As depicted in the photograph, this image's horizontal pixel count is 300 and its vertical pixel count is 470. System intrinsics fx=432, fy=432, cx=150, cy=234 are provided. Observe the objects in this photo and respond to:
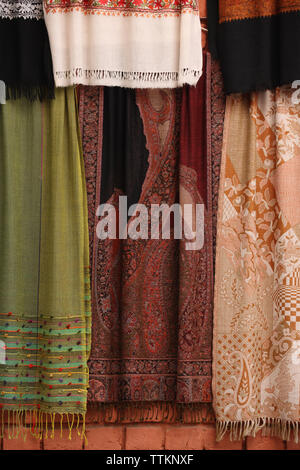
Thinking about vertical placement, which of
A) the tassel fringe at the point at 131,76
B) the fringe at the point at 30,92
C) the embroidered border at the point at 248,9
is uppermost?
the embroidered border at the point at 248,9

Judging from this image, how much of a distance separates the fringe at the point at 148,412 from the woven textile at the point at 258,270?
0.07m

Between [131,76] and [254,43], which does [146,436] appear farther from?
[254,43]

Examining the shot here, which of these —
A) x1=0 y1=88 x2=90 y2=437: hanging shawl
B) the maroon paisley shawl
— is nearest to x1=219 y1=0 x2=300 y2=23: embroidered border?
the maroon paisley shawl

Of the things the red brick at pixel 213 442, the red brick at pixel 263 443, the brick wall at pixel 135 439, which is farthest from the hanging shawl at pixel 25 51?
the red brick at pixel 263 443

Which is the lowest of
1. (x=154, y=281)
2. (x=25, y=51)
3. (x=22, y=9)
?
(x=154, y=281)

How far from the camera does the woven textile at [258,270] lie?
5.64 feet

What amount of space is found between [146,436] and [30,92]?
149 centimetres

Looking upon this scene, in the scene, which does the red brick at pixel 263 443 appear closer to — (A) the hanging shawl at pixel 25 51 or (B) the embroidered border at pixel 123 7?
(A) the hanging shawl at pixel 25 51

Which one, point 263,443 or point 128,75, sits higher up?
point 128,75

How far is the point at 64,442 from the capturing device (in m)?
1.79

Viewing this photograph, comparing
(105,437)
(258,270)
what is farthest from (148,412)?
(258,270)

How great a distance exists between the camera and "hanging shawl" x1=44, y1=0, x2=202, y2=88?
1.71m

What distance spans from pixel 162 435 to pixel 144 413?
124mm

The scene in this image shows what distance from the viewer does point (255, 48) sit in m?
1.74
